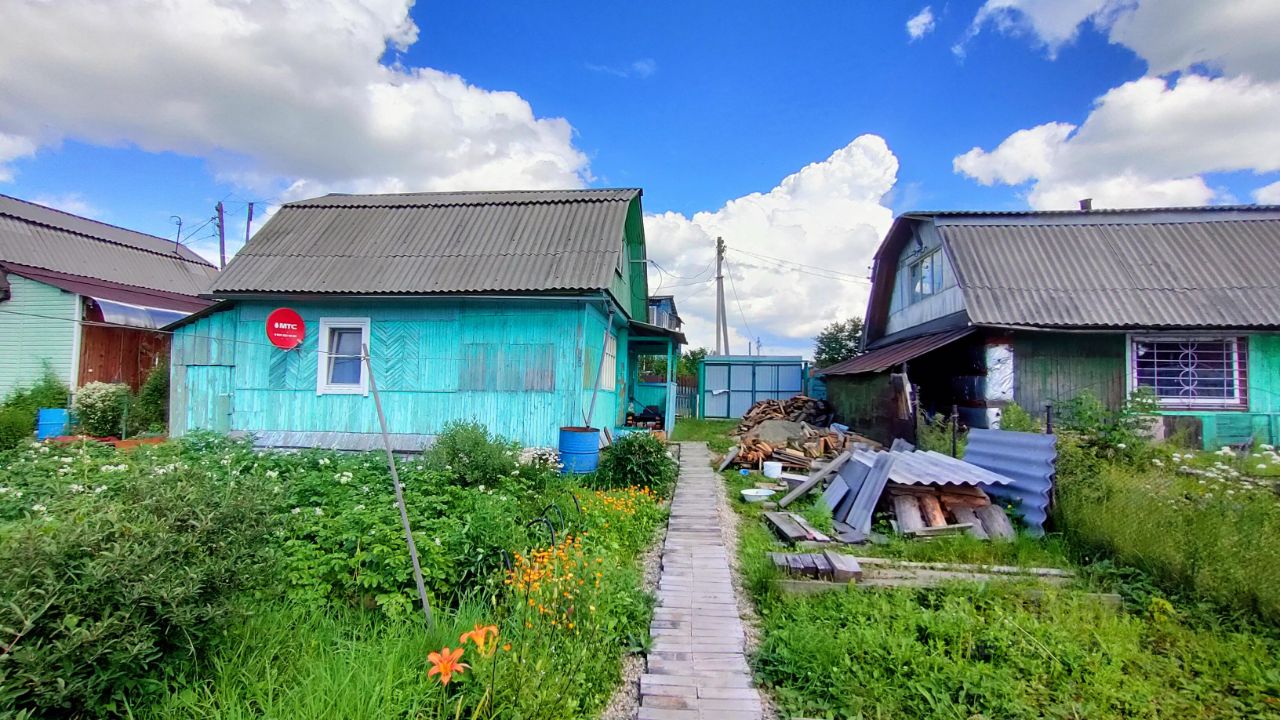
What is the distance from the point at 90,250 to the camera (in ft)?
51.7

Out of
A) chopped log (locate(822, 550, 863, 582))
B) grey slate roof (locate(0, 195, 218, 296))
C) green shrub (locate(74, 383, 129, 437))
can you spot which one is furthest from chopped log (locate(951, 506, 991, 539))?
grey slate roof (locate(0, 195, 218, 296))

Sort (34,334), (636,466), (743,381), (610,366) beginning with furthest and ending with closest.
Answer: (743,381) → (34,334) → (610,366) → (636,466)

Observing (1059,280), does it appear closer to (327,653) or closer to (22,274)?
(327,653)

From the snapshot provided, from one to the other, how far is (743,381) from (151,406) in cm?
1571

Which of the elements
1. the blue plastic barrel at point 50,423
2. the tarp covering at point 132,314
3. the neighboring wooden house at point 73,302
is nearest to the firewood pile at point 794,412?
the neighboring wooden house at point 73,302

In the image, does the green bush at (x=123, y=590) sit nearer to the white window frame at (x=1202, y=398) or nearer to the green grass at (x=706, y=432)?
the green grass at (x=706, y=432)

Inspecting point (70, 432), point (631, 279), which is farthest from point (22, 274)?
point (631, 279)

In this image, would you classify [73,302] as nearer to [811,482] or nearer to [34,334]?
[34,334]

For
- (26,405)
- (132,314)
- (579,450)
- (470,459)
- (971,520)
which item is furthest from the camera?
(132,314)

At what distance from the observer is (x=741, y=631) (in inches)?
150

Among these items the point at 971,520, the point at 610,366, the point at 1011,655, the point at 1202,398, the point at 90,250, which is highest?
the point at 90,250

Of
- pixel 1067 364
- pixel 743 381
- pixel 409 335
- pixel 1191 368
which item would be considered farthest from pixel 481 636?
pixel 743 381

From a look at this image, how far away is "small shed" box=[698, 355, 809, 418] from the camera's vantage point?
1822 cm

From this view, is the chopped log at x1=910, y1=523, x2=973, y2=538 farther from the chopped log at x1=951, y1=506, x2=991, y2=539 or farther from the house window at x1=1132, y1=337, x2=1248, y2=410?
the house window at x1=1132, y1=337, x2=1248, y2=410
